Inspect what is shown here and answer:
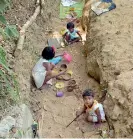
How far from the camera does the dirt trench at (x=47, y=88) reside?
541 centimetres

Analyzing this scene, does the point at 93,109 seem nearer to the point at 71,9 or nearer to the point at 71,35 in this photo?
the point at 71,35

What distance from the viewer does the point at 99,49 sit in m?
6.31

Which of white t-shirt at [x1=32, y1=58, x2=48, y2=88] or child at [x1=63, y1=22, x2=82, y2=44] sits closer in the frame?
white t-shirt at [x1=32, y1=58, x2=48, y2=88]

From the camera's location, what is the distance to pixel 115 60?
19.2 ft

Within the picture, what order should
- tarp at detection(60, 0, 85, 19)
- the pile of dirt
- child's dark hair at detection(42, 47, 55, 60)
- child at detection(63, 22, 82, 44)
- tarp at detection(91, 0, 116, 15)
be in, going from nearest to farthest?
the pile of dirt < child's dark hair at detection(42, 47, 55, 60) < tarp at detection(91, 0, 116, 15) < child at detection(63, 22, 82, 44) < tarp at detection(60, 0, 85, 19)

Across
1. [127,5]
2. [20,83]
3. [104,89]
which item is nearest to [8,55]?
[20,83]

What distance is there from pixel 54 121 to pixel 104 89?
2.85ft

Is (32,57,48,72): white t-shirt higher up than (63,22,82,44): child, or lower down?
higher up

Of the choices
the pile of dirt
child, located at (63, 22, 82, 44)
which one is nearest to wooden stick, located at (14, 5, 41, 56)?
child, located at (63, 22, 82, 44)

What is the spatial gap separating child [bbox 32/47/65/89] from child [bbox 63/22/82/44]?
1.02 metres

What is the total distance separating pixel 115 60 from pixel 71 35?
1.59 metres

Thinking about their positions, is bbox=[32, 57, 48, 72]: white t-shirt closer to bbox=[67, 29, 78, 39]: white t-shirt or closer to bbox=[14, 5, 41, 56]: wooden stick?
bbox=[14, 5, 41, 56]: wooden stick

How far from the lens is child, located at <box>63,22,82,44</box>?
23.7 ft

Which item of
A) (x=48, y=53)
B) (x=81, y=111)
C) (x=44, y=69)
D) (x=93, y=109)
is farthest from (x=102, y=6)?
(x=93, y=109)
